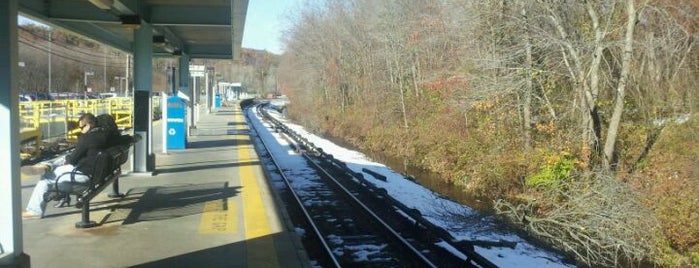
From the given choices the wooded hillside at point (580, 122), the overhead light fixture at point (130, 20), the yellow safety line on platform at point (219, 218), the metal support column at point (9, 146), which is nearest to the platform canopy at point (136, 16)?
the overhead light fixture at point (130, 20)

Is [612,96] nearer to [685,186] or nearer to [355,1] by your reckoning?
[685,186]

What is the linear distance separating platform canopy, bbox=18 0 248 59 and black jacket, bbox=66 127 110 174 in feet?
6.14

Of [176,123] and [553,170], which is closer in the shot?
[553,170]

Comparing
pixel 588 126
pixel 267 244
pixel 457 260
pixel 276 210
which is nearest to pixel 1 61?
pixel 267 244

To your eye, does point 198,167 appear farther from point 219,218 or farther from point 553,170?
point 553,170

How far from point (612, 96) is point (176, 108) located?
11.1 metres

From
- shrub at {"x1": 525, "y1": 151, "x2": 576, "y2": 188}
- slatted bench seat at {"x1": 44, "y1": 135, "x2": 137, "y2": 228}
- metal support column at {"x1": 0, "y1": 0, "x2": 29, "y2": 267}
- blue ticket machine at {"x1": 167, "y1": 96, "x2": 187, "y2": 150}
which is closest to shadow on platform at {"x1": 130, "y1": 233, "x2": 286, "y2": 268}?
metal support column at {"x1": 0, "y1": 0, "x2": 29, "y2": 267}

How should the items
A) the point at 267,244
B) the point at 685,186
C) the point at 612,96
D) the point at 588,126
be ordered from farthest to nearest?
the point at 612,96 < the point at 588,126 < the point at 685,186 < the point at 267,244

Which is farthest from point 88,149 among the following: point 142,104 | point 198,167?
point 198,167

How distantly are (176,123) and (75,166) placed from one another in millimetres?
9068

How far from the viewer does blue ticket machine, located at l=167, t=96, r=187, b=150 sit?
15531 millimetres

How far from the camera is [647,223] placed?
10523mm

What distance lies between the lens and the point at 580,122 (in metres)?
15.8

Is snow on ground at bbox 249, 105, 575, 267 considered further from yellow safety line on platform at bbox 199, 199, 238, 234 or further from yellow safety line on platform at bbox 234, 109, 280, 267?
yellow safety line on platform at bbox 199, 199, 238, 234
